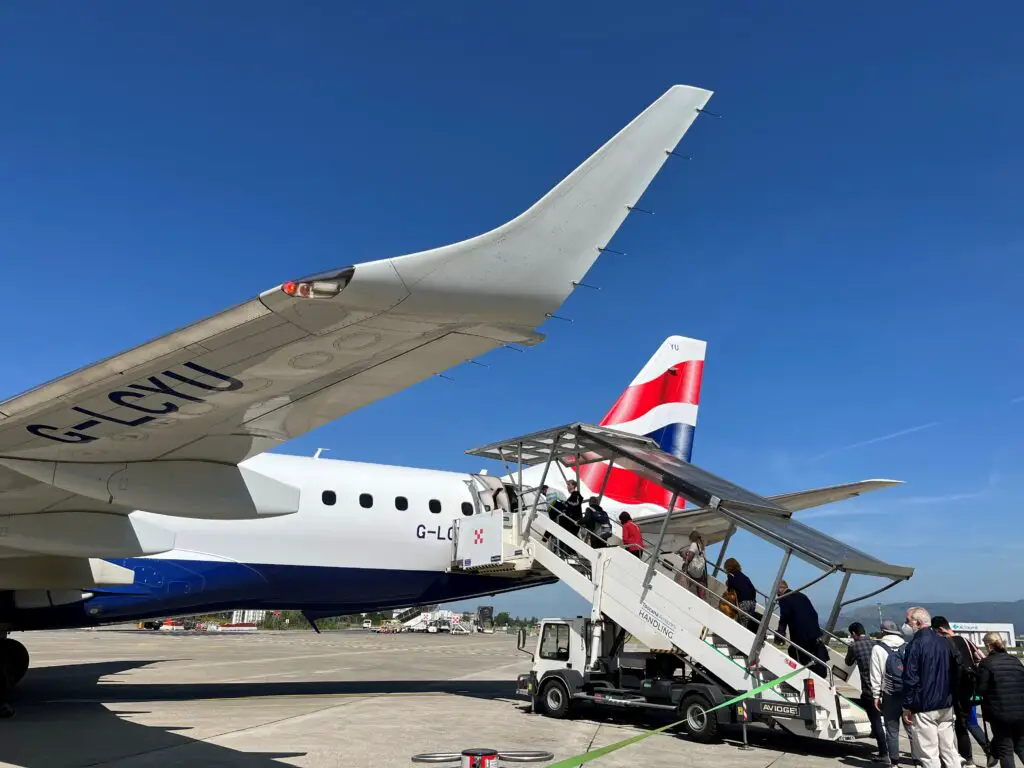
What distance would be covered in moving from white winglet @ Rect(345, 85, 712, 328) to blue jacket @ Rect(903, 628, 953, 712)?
6.98 metres

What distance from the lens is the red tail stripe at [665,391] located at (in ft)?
65.8

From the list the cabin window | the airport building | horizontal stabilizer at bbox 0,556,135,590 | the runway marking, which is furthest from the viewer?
the airport building

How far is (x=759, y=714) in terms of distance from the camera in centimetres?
1007

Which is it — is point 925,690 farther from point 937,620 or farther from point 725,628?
point 725,628

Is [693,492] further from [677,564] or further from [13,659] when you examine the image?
[13,659]

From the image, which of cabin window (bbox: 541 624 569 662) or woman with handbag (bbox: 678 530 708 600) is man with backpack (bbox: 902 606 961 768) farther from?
cabin window (bbox: 541 624 569 662)

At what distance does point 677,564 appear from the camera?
46.6ft

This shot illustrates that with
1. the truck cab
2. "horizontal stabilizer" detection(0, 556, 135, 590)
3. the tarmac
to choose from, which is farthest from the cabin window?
"horizontal stabilizer" detection(0, 556, 135, 590)

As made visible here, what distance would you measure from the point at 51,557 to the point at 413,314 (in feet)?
32.6

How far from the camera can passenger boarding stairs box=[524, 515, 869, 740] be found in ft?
32.0

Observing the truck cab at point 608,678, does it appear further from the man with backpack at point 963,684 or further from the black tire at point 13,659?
the black tire at point 13,659

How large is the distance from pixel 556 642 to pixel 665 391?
8.77 metres

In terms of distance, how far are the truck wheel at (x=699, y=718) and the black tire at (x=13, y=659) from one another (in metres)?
10.8

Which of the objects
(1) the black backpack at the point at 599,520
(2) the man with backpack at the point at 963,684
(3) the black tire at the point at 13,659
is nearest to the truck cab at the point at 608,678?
(1) the black backpack at the point at 599,520
